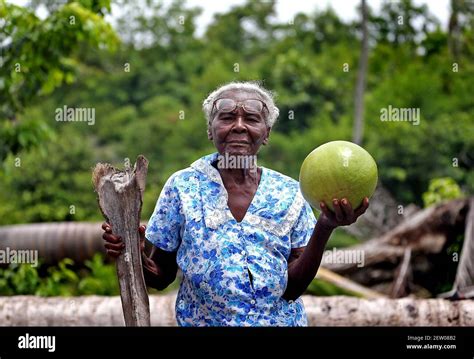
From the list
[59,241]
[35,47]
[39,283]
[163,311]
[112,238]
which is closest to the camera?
[112,238]

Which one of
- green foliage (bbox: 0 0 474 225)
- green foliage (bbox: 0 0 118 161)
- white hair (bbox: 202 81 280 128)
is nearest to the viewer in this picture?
white hair (bbox: 202 81 280 128)

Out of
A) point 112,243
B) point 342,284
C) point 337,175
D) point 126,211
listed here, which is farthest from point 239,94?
point 342,284

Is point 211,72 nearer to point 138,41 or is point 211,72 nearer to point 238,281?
point 138,41

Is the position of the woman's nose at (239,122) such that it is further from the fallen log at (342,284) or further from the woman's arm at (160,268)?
the fallen log at (342,284)

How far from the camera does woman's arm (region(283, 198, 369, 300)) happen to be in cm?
268

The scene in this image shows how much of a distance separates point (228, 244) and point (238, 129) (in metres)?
0.41

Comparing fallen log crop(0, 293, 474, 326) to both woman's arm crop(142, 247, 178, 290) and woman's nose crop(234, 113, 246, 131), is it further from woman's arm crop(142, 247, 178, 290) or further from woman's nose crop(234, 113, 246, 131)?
woman's nose crop(234, 113, 246, 131)

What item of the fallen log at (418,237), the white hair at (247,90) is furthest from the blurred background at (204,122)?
the white hair at (247,90)

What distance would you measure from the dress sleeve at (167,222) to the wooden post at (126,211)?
19 centimetres

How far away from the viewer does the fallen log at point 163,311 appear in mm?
4648

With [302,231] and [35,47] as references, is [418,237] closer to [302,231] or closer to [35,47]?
[35,47]

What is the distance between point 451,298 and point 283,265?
7.35 ft

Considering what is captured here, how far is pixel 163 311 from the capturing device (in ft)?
15.6

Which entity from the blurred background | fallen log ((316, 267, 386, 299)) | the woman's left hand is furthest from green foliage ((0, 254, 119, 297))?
the woman's left hand
